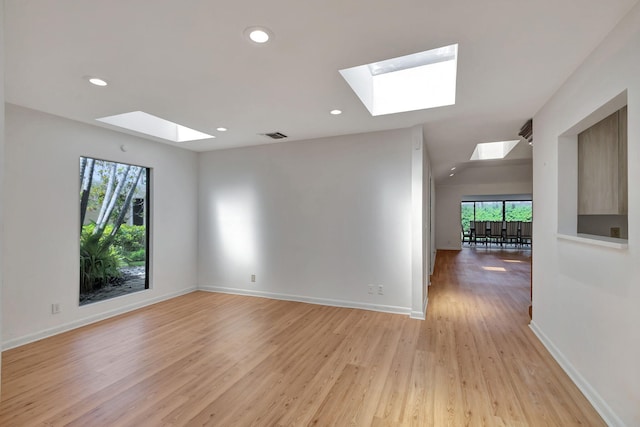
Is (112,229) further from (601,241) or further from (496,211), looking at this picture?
(496,211)

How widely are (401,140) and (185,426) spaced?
12.2 feet

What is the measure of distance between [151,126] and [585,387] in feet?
18.0

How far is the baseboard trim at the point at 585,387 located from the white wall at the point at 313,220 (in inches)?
60.5

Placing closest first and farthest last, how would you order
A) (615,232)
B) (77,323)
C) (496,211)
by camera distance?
(615,232)
(77,323)
(496,211)

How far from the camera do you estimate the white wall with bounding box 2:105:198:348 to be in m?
3.13

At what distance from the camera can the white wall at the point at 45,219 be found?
123 inches

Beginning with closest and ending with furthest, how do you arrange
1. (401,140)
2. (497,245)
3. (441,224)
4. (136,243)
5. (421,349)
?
(421,349) → (401,140) → (136,243) → (441,224) → (497,245)

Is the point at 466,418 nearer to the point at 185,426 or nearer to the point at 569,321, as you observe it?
the point at 569,321

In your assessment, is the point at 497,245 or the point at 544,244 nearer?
the point at 544,244

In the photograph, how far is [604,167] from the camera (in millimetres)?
2490

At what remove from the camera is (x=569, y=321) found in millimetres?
2545

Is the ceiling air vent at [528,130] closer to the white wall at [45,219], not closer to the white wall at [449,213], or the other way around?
the white wall at [45,219]

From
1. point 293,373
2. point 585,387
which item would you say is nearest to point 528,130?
point 585,387

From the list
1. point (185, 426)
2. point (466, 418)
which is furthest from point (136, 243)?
point (466, 418)
